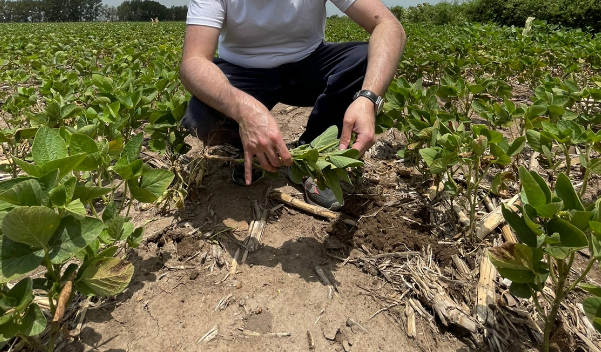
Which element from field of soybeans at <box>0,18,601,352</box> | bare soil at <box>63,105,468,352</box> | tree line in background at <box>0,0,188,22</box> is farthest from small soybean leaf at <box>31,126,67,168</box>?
tree line in background at <box>0,0,188,22</box>

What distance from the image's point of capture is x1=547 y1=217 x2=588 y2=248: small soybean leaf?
929 mm

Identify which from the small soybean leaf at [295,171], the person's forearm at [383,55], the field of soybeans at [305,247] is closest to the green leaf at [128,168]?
the field of soybeans at [305,247]

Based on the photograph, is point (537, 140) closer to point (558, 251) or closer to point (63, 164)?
point (558, 251)

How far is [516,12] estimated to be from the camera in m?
15.3

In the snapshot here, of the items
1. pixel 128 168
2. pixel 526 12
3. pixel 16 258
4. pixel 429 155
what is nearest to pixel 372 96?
pixel 429 155

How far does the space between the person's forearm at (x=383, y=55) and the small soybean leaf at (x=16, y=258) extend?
55.2 inches

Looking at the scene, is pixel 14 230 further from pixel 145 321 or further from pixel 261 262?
pixel 261 262

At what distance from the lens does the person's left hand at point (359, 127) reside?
5.17 feet

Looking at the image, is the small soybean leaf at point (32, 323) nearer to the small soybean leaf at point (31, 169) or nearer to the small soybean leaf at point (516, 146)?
the small soybean leaf at point (31, 169)

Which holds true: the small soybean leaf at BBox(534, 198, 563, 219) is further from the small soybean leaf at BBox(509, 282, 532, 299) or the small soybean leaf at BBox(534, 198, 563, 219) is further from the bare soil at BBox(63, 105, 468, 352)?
the bare soil at BBox(63, 105, 468, 352)

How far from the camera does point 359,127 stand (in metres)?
1.62

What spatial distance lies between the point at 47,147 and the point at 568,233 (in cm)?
133

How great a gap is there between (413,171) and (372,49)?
2.45ft

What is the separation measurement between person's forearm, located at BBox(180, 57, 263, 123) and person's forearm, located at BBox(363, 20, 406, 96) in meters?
0.59
